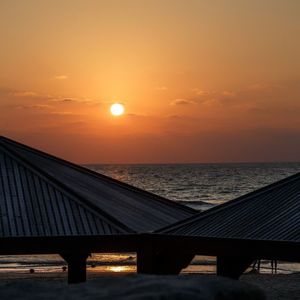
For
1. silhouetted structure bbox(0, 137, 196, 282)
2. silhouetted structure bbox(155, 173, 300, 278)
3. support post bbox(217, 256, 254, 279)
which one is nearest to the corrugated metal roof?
silhouetted structure bbox(155, 173, 300, 278)

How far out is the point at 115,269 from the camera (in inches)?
1977

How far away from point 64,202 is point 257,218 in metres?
4.67

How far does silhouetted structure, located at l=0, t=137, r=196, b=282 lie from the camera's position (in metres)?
14.7

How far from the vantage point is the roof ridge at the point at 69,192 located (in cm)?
1547

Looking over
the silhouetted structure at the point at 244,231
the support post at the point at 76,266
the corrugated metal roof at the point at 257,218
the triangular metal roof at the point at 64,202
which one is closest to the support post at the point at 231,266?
the silhouetted structure at the point at 244,231

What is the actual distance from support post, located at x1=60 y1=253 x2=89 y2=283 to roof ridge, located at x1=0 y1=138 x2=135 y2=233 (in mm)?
1007

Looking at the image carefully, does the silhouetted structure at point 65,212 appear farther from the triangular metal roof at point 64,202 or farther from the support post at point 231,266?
the support post at point 231,266

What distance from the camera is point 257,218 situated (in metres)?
14.7

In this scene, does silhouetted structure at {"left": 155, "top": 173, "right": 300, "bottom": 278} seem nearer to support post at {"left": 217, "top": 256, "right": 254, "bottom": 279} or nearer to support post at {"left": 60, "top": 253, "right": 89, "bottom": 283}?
support post at {"left": 217, "top": 256, "right": 254, "bottom": 279}

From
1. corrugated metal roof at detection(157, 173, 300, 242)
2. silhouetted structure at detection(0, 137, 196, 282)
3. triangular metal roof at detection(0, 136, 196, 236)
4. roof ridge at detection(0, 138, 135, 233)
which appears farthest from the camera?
roof ridge at detection(0, 138, 135, 233)

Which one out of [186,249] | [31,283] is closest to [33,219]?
[186,249]

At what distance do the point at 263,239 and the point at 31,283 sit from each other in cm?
840

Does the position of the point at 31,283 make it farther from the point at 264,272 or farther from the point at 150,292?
the point at 264,272

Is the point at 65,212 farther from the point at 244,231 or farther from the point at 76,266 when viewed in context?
the point at 244,231
